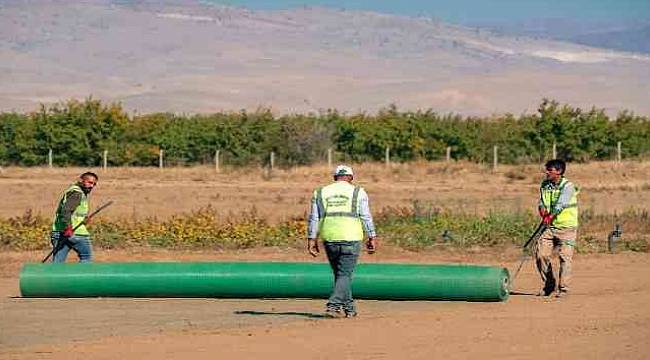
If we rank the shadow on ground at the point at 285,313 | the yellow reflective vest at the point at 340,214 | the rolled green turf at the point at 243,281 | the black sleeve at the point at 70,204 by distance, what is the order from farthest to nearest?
the black sleeve at the point at 70,204, the rolled green turf at the point at 243,281, the shadow on ground at the point at 285,313, the yellow reflective vest at the point at 340,214

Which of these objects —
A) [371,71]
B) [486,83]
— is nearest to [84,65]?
[371,71]

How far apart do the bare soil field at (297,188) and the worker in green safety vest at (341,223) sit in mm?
17127

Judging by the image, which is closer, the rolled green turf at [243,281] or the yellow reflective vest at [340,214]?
the yellow reflective vest at [340,214]

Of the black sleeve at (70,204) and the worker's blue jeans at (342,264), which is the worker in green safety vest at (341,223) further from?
the black sleeve at (70,204)

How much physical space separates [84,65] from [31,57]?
7380 mm

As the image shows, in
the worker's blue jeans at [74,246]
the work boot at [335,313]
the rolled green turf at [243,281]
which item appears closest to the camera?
the work boot at [335,313]

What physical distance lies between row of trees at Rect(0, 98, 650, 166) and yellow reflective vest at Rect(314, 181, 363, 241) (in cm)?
5598

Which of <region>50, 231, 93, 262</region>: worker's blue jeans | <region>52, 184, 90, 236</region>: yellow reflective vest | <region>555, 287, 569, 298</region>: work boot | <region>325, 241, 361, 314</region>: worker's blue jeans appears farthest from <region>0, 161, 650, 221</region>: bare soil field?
<region>325, 241, 361, 314</region>: worker's blue jeans

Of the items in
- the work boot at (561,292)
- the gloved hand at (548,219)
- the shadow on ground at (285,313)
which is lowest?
the shadow on ground at (285,313)

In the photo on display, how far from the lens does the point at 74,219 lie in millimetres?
19828

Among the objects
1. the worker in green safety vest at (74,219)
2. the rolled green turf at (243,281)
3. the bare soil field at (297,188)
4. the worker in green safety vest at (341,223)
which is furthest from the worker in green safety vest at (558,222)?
the bare soil field at (297,188)

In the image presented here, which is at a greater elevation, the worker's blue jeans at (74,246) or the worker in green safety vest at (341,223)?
the worker in green safety vest at (341,223)

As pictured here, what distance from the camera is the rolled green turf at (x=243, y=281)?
1859 cm

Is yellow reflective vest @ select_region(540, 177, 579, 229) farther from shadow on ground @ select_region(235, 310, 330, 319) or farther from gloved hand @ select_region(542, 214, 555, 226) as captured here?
shadow on ground @ select_region(235, 310, 330, 319)
